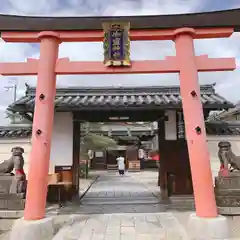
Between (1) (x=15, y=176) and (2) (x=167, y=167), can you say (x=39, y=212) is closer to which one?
(1) (x=15, y=176)

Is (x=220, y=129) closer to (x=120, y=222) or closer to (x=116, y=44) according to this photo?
(x=120, y=222)

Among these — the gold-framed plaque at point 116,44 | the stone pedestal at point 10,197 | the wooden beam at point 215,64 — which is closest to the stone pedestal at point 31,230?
the stone pedestal at point 10,197

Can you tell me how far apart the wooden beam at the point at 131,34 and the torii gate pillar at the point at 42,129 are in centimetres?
27

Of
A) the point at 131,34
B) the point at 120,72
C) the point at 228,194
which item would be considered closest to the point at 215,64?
the point at 131,34

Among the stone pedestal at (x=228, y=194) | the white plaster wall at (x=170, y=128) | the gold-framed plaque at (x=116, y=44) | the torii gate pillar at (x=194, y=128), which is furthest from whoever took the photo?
the white plaster wall at (x=170, y=128)

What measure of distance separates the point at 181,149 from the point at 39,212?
18.8 feet

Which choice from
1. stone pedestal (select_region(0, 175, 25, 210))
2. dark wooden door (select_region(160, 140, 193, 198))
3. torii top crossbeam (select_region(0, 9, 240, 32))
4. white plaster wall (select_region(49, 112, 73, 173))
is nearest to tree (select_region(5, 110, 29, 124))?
white plaster wall (select_region(49, 112, 73, 173))

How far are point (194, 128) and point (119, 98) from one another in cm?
498

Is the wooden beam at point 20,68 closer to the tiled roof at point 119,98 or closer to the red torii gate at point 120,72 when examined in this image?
the red torii gate at point 120,72

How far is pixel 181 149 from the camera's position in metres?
9.51

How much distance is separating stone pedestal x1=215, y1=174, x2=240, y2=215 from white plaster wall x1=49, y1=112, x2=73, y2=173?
5.04 m

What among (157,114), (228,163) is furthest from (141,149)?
(228,163)

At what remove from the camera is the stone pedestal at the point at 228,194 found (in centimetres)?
637

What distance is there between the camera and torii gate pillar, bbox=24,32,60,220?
5484 millimetres
